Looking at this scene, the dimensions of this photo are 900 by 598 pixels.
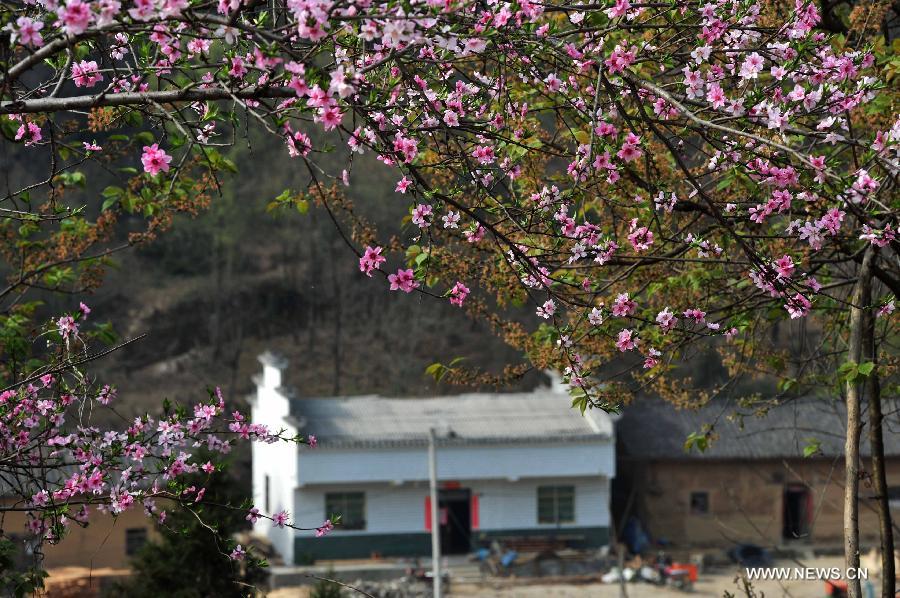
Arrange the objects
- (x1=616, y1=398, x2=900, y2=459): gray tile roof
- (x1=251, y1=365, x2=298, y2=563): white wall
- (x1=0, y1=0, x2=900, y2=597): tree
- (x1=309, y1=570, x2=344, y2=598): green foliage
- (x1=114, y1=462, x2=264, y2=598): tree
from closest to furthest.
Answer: (x1=0, y1=0, x2=900, y2=597): tree, (x1=114, y1=462, x2=264, y2=598): tree, (x1=309, y1=570, x2=344, y2=598): green foliage, (x1=251, y1=365, x2=298, y2=563): white wall, (x1=616, y1=398, x2=900, y2=459): gray tile roof

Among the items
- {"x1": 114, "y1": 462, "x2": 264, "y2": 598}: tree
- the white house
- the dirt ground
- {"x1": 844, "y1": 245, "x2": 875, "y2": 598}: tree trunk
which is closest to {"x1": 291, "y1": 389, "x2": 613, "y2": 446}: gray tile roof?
the white house

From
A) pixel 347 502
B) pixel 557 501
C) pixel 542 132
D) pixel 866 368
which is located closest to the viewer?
pixel 866 368

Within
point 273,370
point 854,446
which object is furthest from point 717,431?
point 854,446

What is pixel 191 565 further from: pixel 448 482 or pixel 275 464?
pixel 275 464

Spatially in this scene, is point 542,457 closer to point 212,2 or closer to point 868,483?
point 868,483

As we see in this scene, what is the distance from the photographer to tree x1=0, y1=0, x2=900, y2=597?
3764mm

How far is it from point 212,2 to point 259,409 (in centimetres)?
2850

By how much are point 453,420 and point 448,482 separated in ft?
5.76

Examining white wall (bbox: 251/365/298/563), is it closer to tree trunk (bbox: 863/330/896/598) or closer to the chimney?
the chimney

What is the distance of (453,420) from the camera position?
28.3 metres

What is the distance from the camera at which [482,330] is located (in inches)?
1775

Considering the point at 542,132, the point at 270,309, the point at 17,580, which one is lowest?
the point at 17,580

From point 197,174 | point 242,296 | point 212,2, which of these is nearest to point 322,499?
point 197,174

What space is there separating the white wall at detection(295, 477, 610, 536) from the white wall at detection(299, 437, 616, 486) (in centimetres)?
37
